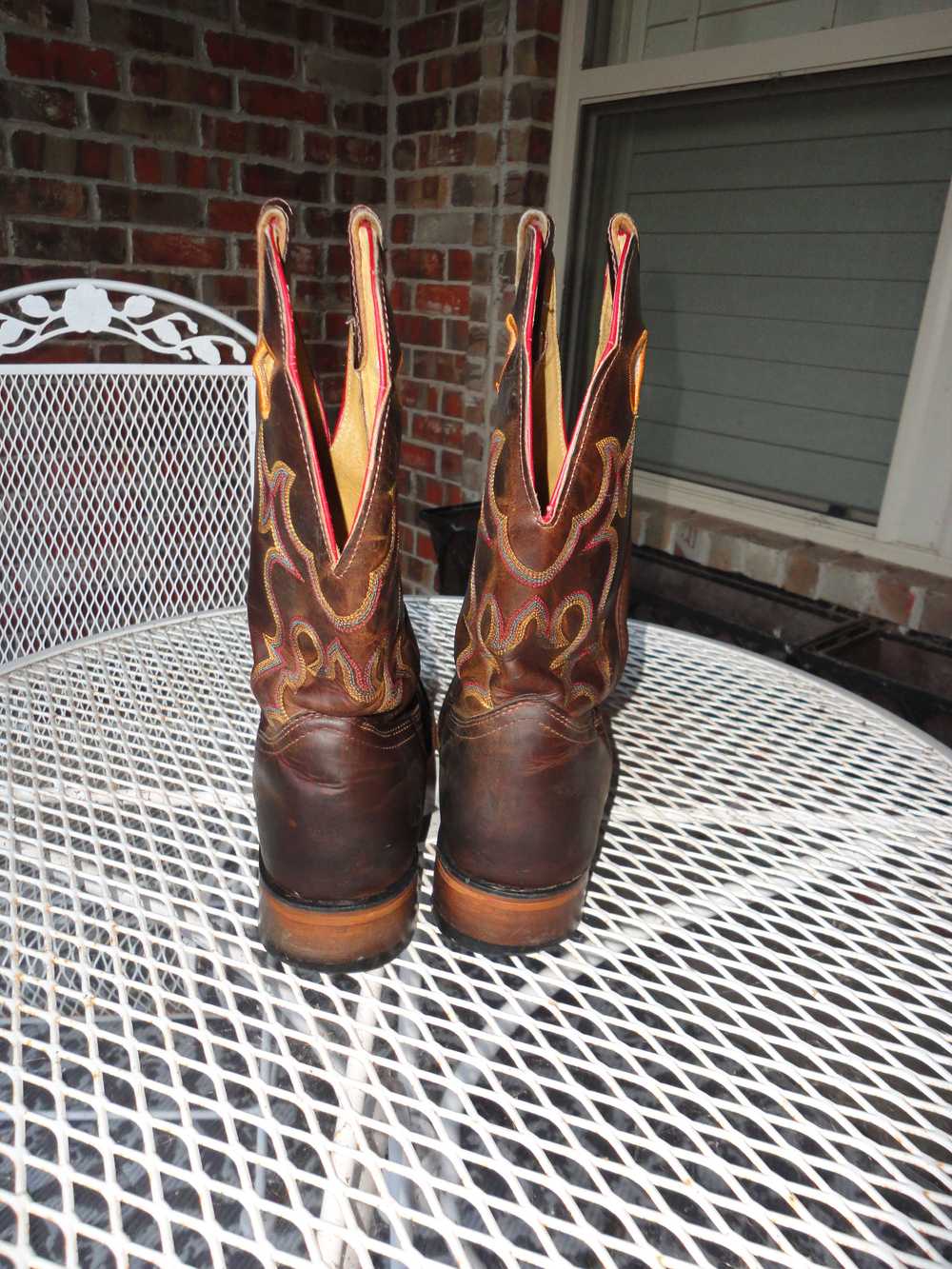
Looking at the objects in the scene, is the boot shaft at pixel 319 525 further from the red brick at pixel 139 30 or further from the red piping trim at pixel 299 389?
the red brick at pixel 139 30

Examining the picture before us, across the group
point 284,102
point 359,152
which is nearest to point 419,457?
point 359,152

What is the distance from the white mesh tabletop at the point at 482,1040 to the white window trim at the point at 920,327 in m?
0.84

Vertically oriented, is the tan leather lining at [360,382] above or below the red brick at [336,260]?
below

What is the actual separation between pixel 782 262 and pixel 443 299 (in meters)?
0.78

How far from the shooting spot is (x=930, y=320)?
1.47 metres

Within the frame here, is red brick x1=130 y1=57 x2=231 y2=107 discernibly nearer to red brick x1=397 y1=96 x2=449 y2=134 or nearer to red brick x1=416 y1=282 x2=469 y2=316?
red brick x1=397 y1=96 x2=449 y2=134

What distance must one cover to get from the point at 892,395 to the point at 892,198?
1.08 feet

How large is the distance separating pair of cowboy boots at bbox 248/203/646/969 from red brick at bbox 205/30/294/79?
5.46ft

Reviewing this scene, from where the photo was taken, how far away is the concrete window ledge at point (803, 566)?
1519 millimetres

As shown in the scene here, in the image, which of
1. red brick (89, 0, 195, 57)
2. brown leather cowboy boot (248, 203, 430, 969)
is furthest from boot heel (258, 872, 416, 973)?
red brick (89, 0, 195, 57)

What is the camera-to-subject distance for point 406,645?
64 centimetres

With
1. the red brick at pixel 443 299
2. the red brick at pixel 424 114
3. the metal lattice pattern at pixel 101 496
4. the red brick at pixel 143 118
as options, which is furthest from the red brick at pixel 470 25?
the metal lattice pattern at pixel 101 496

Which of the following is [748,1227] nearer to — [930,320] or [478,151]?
[930,320]

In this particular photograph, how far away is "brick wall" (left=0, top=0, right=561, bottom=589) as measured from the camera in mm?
1710
